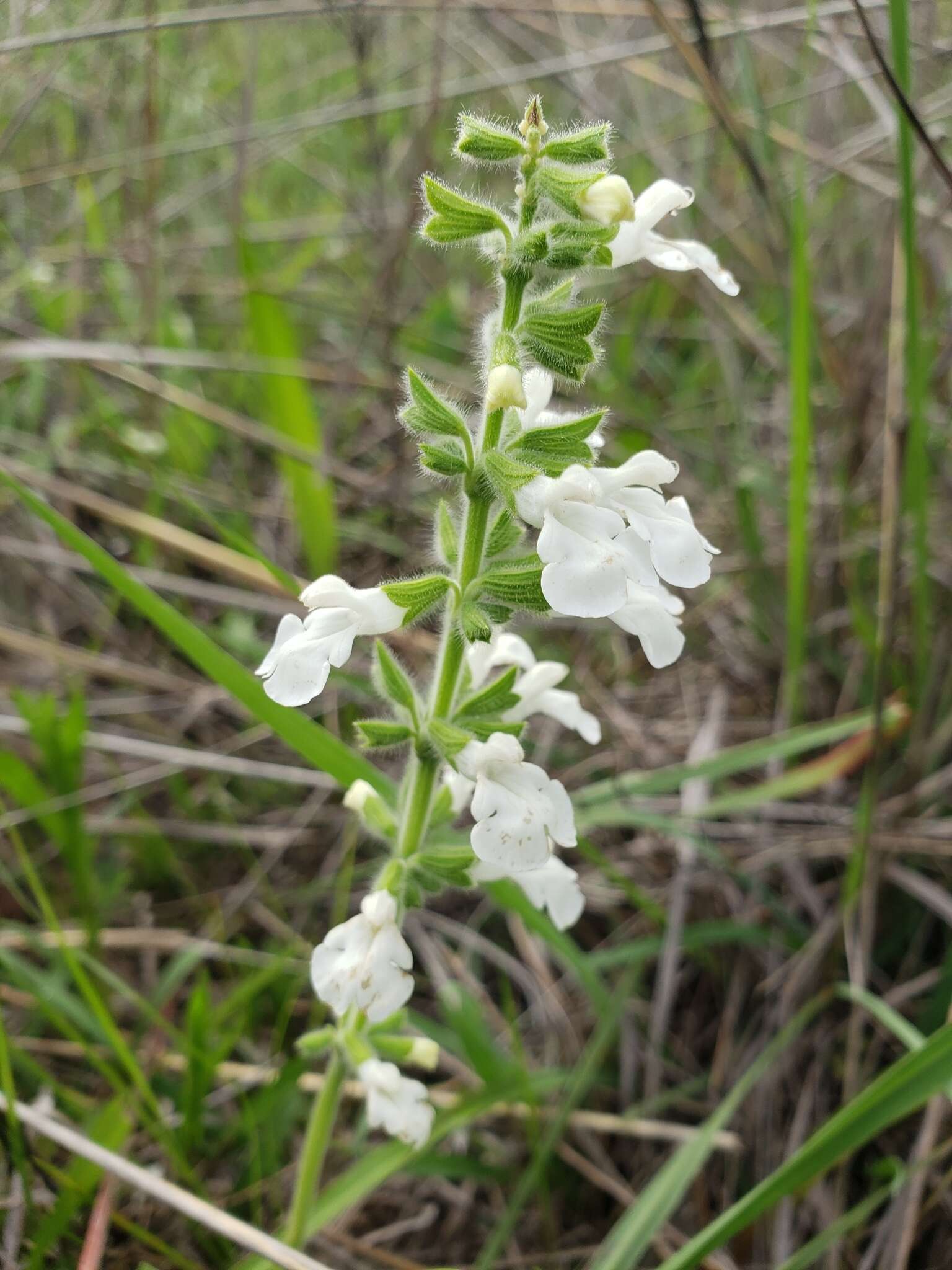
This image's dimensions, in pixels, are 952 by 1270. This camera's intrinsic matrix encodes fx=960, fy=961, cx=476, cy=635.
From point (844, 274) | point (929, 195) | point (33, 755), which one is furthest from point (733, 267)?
point (33, 755)

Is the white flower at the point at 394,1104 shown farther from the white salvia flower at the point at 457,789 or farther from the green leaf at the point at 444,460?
the green leaf at the point at 444,460

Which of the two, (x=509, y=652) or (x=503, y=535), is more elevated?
(x=503, y=535)

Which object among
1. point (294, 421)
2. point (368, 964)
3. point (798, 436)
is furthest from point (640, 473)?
point (294, 421)

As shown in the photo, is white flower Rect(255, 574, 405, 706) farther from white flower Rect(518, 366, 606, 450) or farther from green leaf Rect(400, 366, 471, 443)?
white flower Rect(518, 366, 606, 450)

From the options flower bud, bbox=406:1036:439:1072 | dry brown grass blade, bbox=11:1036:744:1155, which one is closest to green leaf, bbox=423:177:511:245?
flower bud, bbox=406:1036:439:1072

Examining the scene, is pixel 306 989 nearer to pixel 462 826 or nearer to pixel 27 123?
pixel 462 826

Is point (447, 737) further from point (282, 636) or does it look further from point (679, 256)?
point (679, 256)
